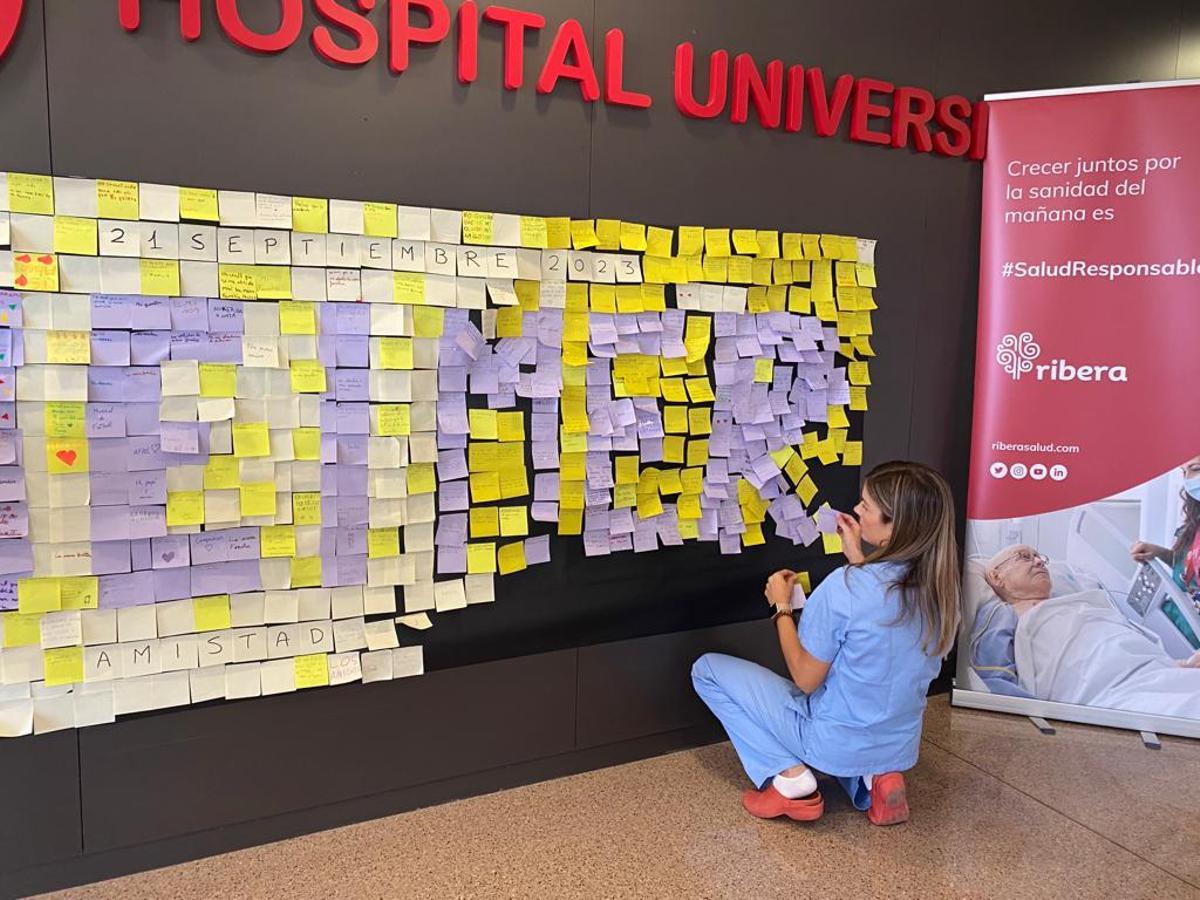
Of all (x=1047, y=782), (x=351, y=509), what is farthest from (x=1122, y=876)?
(x=351, y=509)

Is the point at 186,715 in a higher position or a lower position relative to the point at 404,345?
lower

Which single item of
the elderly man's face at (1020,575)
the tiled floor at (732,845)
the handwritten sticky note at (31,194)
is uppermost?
the handwritten sticky note at (31,194)

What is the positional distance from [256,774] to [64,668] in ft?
1.78

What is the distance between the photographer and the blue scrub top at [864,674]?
7.68 feet

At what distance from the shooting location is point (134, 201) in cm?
203

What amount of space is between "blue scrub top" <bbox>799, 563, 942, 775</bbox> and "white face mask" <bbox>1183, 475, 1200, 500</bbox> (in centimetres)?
129

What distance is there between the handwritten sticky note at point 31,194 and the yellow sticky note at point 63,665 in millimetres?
1001

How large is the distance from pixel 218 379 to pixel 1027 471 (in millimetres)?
2644

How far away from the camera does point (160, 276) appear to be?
2070 millimetres

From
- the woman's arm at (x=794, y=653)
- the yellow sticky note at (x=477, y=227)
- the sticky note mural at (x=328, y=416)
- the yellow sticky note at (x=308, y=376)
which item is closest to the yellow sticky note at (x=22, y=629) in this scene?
the sticky note mural at (x=328, y=416)

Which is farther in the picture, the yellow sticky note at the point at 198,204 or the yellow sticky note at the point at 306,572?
the yellow sticky note at the point at 306,572

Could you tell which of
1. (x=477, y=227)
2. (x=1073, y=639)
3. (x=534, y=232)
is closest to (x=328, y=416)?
(x=477, y=227)

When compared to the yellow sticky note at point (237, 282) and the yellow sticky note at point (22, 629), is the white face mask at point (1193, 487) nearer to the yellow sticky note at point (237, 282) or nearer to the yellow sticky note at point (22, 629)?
the yellow sticky note at point (237, 282)

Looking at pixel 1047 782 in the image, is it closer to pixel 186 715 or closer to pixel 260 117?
pixel 186 715
